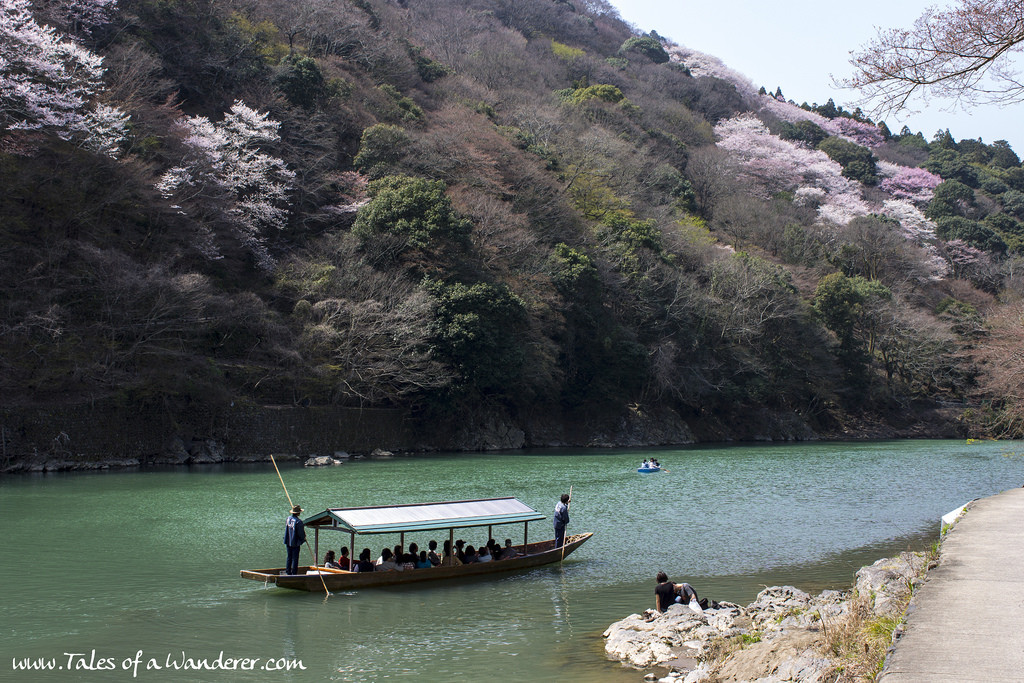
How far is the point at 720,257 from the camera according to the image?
197ft

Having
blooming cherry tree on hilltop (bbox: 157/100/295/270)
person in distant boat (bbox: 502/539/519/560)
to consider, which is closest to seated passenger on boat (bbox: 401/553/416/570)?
person in distant boat (bbox: 502/539/519/560)

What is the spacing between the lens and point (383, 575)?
15.5 metres

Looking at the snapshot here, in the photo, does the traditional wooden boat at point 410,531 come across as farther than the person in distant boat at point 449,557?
No

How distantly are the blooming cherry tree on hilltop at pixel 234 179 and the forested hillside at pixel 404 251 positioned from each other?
162mm

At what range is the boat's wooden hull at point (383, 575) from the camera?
1480cm

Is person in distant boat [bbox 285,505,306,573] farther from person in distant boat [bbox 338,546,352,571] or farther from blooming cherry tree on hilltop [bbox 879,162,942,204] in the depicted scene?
blooming cherry tree on hilltop [bbox 879,162,942,204]

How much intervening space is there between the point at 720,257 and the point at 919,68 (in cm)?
5202

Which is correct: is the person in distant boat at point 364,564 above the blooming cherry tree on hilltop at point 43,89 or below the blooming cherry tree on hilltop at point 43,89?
below

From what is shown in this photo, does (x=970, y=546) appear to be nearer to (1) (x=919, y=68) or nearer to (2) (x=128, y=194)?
(1) (x=919, y=68)

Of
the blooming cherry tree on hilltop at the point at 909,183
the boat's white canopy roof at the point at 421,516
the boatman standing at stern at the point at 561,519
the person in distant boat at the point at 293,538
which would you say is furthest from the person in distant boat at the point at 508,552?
the blooming cherry tree on hilltop at the point at 909,183

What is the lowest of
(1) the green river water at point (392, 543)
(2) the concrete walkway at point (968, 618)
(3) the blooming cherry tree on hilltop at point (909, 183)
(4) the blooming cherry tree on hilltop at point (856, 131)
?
(1) the green river water at point (392, 543)

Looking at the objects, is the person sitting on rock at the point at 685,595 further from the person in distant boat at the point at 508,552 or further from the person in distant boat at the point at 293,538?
the person in distant boat at the point at 293,538

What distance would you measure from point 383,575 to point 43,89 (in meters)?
27.4

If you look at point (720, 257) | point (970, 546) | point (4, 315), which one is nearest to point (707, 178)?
point (720, 257)
